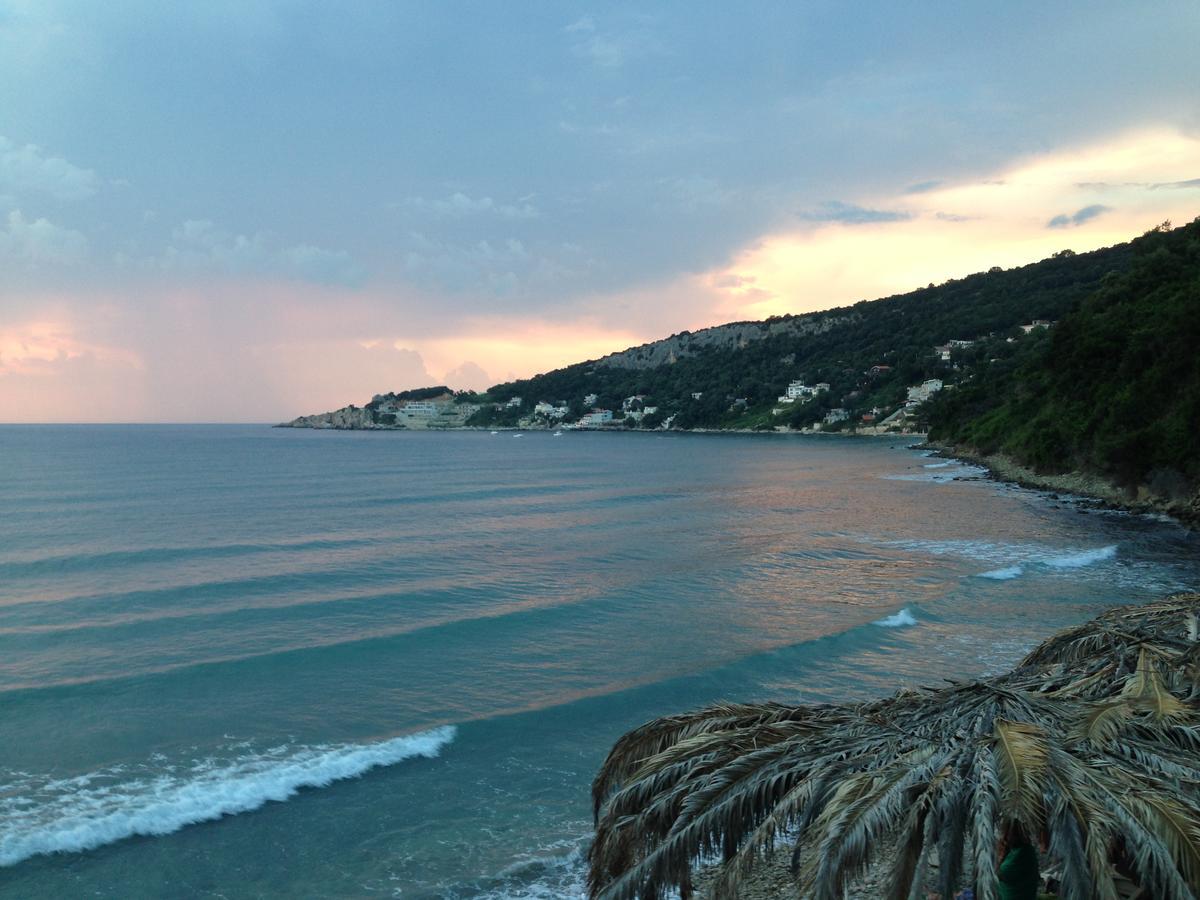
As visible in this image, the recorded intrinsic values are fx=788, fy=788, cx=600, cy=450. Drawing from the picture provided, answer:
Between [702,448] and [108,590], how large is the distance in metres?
91.7

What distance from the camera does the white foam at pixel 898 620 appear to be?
1988cm

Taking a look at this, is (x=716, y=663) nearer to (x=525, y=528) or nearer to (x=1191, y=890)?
(x=1191, y=890)

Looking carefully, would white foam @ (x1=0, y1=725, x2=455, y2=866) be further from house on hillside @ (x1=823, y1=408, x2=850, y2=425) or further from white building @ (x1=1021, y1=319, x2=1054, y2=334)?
house on hillside @ (x1=823, y1=408, x2=850, y2=425)

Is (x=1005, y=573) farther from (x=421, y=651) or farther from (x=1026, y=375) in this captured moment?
(x=1026, y=375)

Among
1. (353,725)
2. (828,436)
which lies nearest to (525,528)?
(353,725)

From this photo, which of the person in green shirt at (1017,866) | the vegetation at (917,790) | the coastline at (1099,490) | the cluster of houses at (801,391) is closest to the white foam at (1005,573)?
the coastline at (1099,490)

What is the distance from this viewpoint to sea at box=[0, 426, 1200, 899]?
9.91m

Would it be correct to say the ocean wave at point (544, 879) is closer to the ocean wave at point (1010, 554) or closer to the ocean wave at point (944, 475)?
the ocean wave at point (1010, 554)

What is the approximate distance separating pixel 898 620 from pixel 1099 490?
30333mm

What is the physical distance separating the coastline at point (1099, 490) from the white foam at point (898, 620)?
1922 centimetres

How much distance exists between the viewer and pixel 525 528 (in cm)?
3728

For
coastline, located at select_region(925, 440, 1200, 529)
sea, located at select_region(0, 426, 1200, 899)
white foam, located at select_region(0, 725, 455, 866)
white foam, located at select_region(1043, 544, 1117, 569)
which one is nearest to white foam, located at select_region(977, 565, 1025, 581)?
sea, located at select_region(0, 426, 1200, 899)

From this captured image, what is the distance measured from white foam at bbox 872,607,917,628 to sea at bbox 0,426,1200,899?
0.13 meters

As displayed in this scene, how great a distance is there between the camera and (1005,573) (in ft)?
84.0
